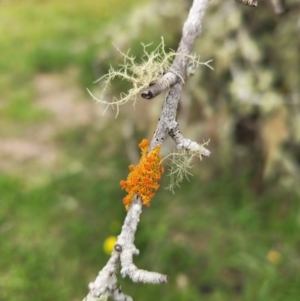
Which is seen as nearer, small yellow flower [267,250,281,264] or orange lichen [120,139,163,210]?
orange lichen [120,139,163,210]

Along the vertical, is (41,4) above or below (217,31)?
above

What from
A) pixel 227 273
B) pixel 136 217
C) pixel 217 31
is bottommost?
pixel 136 217

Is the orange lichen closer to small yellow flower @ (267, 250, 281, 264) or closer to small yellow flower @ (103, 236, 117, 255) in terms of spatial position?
small yellow flower @ (103, 236, 117, 255)

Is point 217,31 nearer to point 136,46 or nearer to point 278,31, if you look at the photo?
point 278,31

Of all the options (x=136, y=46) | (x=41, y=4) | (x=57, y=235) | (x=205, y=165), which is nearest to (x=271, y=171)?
(x=205, y=165)

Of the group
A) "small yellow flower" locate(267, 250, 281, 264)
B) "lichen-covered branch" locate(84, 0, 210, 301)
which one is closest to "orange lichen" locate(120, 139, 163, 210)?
"lichen-covered branch" locate(84, 0, 210, 301)

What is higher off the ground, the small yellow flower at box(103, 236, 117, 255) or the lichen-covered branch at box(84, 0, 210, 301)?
the small yellow flower at box(103, 236, 117, 255)
